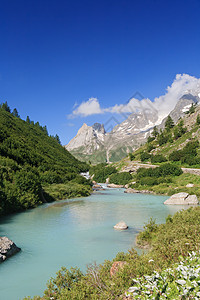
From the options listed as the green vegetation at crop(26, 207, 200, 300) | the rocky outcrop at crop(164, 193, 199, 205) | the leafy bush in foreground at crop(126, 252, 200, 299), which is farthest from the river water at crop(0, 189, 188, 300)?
the rocky outcrop at crop(164, 193, 199, 205)

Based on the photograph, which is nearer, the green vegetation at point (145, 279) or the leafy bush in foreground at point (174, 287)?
the leafy bush in foreground at point (174, 287)

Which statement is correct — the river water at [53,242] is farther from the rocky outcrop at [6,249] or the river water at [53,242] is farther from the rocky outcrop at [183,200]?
the rocky outcrop at [183,200]

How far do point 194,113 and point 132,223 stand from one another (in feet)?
330

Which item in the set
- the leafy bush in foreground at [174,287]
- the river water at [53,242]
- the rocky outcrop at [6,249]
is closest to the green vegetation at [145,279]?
the leafy bush in foreground at [174,287]

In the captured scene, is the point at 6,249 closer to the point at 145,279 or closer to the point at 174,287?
the point at 145,279

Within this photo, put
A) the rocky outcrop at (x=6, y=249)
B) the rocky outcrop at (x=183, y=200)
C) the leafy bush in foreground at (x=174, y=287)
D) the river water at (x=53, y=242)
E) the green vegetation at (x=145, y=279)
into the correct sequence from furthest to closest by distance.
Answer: the rocky outcrop at (x=183, y=200) < the rocky outcrop at (x=6, y=249) < the river water at (x=53, y=242) < the green vegetation at (x=145, y=279) < the leafy bush in foreground at (x=174, y=287)

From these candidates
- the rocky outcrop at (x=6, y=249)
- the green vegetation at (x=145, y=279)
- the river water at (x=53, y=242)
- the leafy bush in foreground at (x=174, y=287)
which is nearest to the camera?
the leafy bush in foreground at (x=174, y=287)

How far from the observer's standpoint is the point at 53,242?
595 inches

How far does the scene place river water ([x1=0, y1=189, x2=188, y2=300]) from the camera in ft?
32.3

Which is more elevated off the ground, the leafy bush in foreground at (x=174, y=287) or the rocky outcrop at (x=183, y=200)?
the leafy bush in foreground at (x=174, y=287)

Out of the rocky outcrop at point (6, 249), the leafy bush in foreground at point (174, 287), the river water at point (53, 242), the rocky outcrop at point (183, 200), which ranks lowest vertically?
the rocky outcrop at point (183, 200)

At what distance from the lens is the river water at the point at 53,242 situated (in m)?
9.84

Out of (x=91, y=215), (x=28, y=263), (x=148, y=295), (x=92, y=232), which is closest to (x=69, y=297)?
(x=148, y=295)

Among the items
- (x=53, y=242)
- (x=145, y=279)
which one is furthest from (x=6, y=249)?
(x=145, y=279)
